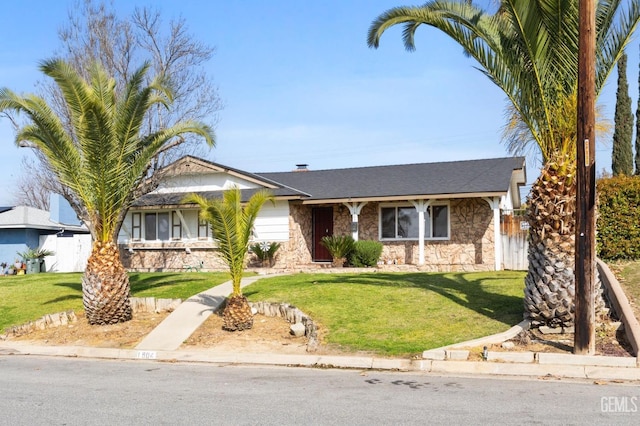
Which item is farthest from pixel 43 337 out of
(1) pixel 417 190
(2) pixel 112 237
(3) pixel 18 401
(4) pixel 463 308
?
(1) pixel 417 190

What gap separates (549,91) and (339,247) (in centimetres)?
1282

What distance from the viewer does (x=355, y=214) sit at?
2494 cm

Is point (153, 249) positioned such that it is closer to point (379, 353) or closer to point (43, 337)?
point (43, 337)

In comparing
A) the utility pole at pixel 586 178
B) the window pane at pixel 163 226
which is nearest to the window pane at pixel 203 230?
the window pane at pixel 163 226

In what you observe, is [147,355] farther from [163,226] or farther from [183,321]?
[163,226]

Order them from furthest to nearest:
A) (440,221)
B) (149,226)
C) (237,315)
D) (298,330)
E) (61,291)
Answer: (149,226), (440,221), (61,291), (237,315), (298,330)

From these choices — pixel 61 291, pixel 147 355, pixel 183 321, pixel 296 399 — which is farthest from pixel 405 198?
pixel 296 399

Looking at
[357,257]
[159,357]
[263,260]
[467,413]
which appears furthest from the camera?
[263,260]

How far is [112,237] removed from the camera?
50.1 ft

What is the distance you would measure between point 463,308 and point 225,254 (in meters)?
5.10

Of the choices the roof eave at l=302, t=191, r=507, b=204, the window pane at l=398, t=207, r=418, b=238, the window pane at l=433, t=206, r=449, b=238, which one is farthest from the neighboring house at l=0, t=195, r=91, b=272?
the window pane at l=433, t=206, r=449, b=238

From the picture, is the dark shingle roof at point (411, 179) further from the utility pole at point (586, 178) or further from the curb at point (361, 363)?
the curb at point (361, 363)

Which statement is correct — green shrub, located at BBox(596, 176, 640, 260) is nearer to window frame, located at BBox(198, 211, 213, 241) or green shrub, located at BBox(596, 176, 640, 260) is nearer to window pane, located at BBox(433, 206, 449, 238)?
window pane, located at BBox(433, 206, 449, 238)

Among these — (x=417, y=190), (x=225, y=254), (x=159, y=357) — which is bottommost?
(x=159, y=357)
